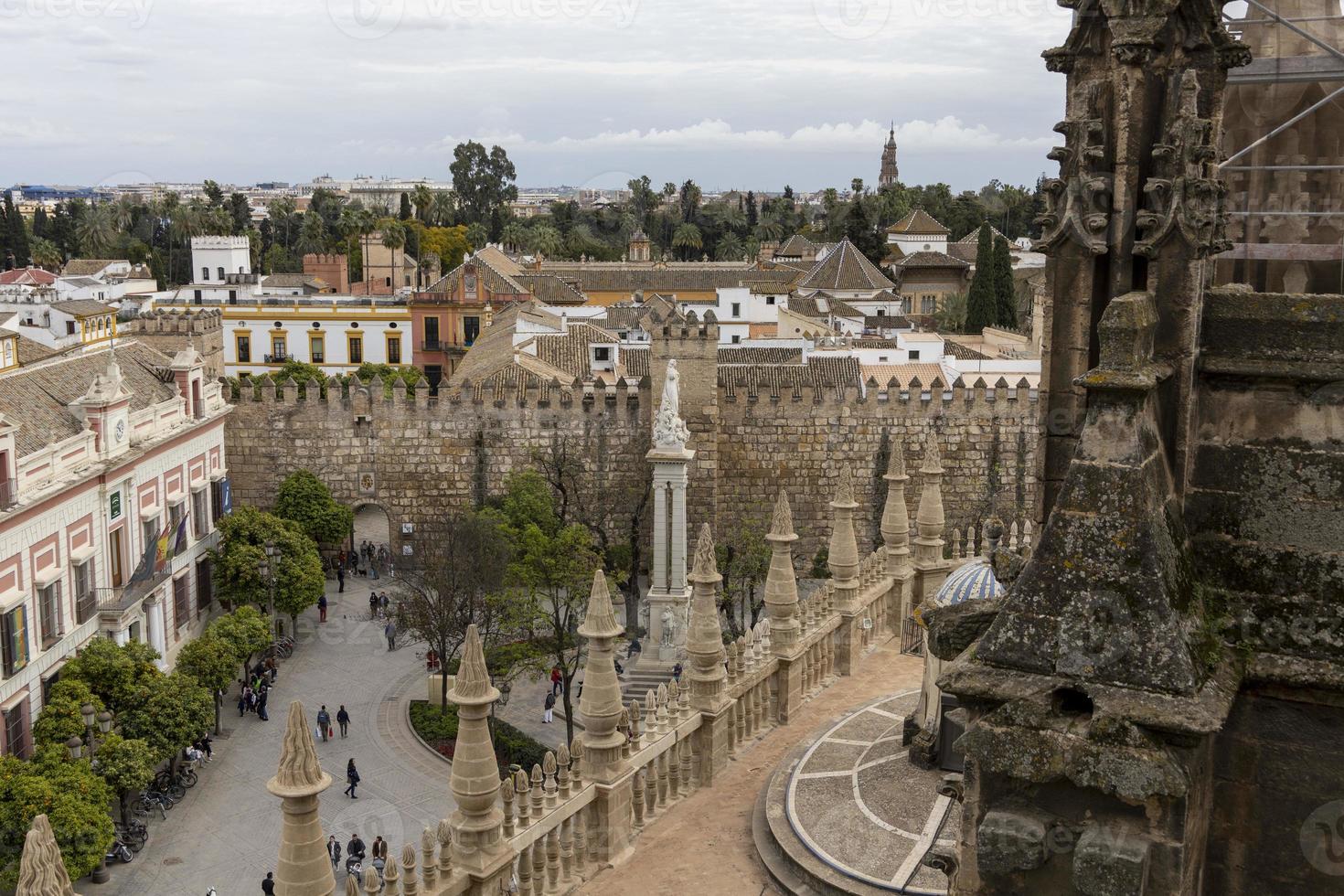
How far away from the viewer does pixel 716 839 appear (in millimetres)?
8172

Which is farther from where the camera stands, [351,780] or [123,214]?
[123,214]

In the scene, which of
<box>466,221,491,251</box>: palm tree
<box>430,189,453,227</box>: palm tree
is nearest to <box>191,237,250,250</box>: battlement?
<box>466,221,491,251</box>: palm tree

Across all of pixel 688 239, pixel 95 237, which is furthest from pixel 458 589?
pixel 688 239

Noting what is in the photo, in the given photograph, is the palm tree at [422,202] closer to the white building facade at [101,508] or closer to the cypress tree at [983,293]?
the cypress tree at [983,293]

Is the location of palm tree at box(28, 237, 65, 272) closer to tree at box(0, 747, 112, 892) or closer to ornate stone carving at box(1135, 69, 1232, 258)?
tree at box(0, 747, 112, 892)

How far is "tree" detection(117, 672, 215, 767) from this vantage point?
17.6 metres

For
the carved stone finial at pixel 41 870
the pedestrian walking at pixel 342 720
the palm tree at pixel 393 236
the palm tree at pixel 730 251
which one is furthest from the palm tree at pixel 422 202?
the carved stone finial at pixel 41 870

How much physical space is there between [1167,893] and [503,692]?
17752 mm

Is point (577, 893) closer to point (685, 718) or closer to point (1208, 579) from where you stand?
point (685, 718)

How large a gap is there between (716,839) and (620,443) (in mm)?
21250

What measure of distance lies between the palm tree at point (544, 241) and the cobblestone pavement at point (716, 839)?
76662mm

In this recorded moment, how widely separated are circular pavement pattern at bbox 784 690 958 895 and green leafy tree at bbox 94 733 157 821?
1085 cm

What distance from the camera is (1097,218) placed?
4.36 meters

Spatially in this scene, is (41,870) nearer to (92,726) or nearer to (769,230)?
(92,726)
